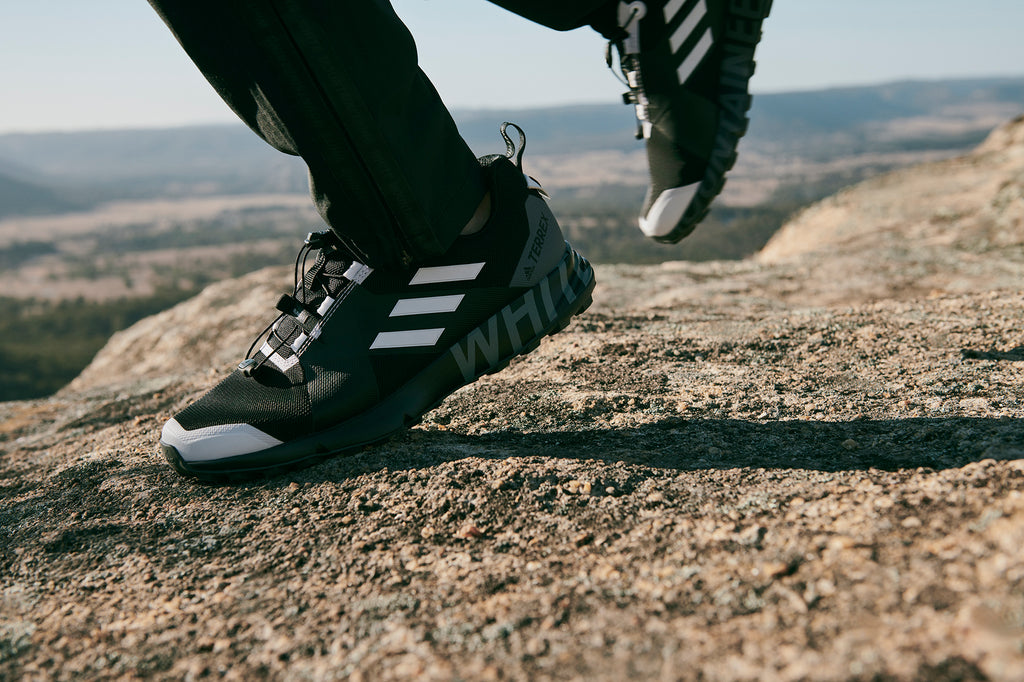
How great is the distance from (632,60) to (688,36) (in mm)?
132

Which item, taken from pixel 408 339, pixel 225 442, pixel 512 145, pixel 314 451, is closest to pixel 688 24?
pixel 512 145

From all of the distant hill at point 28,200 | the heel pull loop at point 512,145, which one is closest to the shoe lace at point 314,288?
the heel pull loop at point 512,145

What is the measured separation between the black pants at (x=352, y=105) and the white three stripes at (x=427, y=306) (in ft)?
0.21

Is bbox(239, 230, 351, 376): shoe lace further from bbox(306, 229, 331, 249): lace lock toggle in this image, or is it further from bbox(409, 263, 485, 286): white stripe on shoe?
bbox(409, 263, 485, 286): white stripe on shoe

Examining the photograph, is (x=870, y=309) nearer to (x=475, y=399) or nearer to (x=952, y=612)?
(x=475, y=399)

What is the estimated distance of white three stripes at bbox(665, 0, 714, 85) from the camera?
141 cm

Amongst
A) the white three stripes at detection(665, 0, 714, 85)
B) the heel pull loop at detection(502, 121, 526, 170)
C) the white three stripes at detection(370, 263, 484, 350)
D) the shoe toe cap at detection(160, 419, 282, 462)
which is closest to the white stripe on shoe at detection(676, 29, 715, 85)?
the white three stripes at detection(665, 0, 714, 85)

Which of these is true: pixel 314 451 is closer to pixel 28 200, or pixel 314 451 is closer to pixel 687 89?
pixel 687 89

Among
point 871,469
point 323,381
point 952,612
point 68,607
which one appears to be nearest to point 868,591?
point 952,612

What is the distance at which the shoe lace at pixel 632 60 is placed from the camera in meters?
1.45

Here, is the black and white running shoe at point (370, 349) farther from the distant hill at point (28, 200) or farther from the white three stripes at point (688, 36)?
the distant hill at point (28, 200)

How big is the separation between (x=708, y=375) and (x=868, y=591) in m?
1.17

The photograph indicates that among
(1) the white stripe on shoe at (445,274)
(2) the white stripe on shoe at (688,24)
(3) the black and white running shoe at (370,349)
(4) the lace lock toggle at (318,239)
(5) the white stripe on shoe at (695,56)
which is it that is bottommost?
(3) the black and white running shoe at (370,349)

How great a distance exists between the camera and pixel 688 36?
145 centimetres
